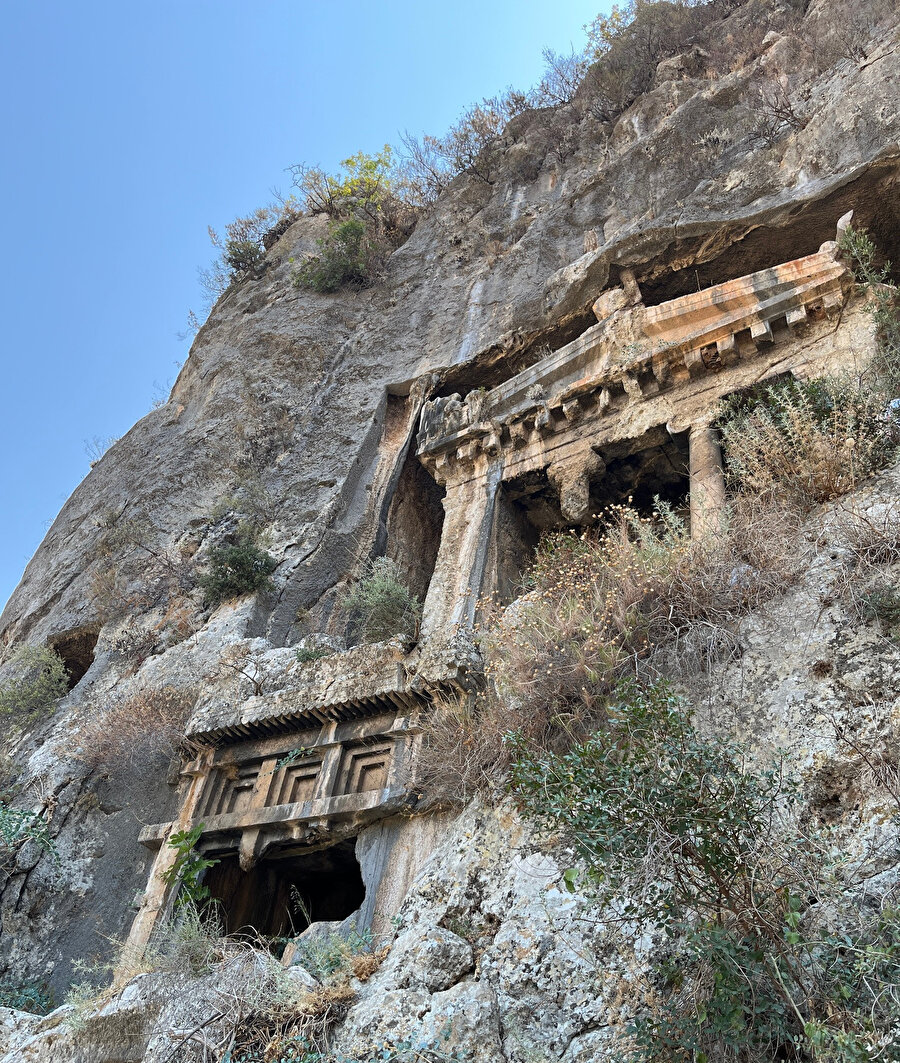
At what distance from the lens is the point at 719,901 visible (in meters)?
3.71

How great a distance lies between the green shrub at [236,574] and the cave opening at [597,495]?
3.10 metres

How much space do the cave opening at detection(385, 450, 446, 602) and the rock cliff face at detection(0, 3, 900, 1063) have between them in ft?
0.15

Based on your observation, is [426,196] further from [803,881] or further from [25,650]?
[803,881]

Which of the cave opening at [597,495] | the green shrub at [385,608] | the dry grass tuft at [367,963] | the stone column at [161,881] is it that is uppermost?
the cave opening at [597,495]

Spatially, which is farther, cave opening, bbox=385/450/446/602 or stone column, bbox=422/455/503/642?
cave opening, bbox=385/450/446/602

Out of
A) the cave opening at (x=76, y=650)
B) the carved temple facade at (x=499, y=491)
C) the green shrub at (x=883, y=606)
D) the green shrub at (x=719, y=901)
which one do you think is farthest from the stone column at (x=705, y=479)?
the cave opening at (x=76, y=650)

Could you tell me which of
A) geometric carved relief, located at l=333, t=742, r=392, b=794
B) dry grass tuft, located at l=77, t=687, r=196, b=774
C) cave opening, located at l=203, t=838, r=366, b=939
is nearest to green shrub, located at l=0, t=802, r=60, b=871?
dry grass tuft, located at l=77, t=687, r=196, b=774

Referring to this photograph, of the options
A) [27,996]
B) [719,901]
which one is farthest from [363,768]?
[719,901]

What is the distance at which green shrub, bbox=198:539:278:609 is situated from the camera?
36.0 ft

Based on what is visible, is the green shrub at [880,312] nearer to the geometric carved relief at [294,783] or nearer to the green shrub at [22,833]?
the geometric carved relief at [294,783]

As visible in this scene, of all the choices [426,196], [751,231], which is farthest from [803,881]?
[426,196]

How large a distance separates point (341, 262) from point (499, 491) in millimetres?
7726

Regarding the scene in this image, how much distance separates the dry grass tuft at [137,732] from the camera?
8852mm

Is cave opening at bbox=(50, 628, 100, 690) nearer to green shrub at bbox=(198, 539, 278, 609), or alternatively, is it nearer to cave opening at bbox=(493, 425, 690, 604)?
green shrub at bbox=(198, 539, 278, 609)
